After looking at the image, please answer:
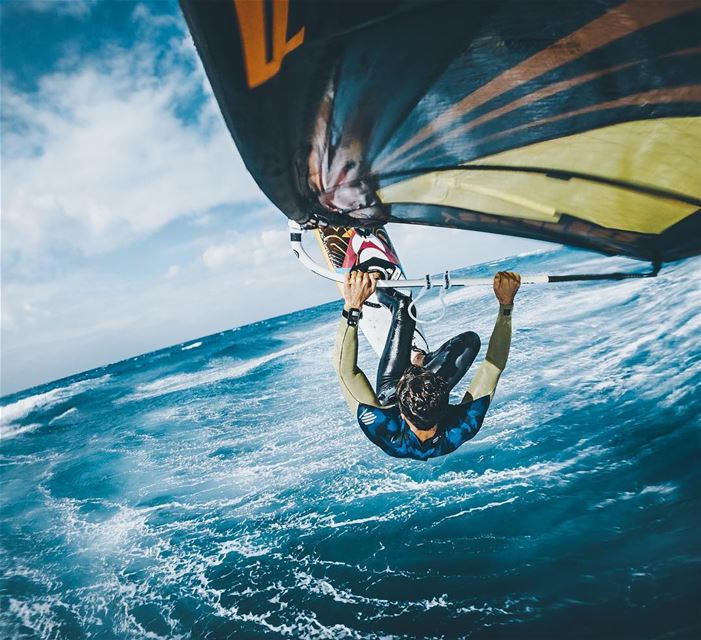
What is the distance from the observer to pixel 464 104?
2023 millimetres

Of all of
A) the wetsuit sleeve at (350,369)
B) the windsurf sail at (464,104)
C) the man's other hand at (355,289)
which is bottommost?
the wetsuit sleeve at (350,369)

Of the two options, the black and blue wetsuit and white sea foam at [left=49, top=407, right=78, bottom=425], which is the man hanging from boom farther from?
white sea foam at [left=49, top=407, right=78, bottom=425]

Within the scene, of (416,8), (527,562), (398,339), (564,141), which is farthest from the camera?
(527,562)

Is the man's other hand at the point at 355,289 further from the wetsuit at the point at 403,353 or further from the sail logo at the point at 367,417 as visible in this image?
the wetsuit at the point at 403,353

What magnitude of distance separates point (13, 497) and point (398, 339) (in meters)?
14.2

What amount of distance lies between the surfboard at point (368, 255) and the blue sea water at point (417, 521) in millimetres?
3385

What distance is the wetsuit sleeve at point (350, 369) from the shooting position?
2508mm

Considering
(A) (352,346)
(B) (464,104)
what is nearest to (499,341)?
(A) (352,346)

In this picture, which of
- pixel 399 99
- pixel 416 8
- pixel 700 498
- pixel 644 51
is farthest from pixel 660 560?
pixel 416 8

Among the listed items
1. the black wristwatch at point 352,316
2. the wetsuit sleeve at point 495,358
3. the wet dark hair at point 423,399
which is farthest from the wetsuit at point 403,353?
the black wristwatch at point 352,316

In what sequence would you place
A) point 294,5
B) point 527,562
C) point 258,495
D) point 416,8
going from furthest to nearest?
point 258,495 < point 527,562 < point 416,8 < point 294,5

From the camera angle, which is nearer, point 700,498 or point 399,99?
point 399,99

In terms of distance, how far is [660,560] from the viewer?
14.8 ft

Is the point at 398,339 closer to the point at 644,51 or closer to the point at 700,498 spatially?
the point at 644,51
